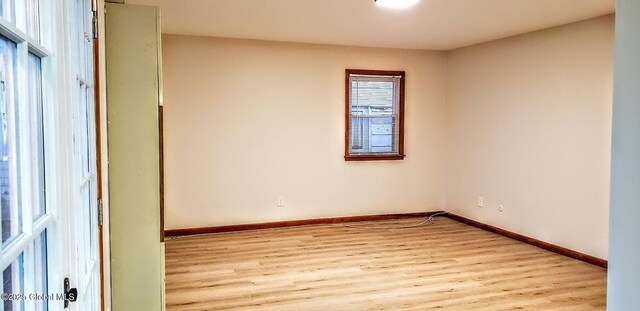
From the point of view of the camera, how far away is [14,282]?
0.83 m

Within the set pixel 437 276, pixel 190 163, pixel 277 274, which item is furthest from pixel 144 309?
pixel 190 163

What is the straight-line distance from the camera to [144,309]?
261 centimetres

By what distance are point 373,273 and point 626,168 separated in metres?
3.66

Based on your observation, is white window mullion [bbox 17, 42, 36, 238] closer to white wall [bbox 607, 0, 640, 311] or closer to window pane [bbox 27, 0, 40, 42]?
window pane [bbox 27, 0, 40, 42]

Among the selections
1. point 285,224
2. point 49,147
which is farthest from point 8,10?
point 285,224

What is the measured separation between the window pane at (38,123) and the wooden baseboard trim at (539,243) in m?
4.93

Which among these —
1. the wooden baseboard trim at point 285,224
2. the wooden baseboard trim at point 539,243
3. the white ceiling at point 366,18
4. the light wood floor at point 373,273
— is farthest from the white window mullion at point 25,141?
the wooden baseboard trim at point 285,224

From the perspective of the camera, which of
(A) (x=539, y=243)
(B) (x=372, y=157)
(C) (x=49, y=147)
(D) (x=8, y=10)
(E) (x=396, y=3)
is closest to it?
(D) (x=8, y=10)

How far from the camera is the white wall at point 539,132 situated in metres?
4.73

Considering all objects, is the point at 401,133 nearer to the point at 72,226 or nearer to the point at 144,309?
the point at 144,309

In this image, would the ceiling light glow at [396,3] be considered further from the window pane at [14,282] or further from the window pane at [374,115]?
the window pane at [14,282]

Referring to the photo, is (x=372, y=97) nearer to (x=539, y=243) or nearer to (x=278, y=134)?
(x=278, y=134)

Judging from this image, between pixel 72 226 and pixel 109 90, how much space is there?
4.65 ft

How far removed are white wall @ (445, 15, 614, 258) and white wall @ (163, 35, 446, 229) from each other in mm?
578
